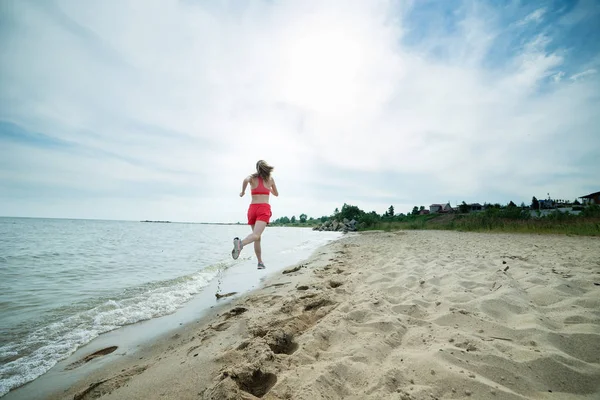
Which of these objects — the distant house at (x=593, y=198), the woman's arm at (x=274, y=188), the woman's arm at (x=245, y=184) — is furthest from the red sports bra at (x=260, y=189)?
the distant house at (x=593, y=198)

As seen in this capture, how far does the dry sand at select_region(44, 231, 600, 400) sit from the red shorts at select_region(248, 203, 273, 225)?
2.35 metres

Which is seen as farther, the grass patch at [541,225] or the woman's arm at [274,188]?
the grass patch at [541,225]

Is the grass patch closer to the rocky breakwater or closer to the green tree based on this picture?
the rocky breakwater

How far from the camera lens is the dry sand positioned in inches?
61.5

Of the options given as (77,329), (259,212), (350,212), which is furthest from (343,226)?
(77,329)

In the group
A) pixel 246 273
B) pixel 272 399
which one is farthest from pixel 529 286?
pixel 246 273

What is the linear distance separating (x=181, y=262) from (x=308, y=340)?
28.4 feet

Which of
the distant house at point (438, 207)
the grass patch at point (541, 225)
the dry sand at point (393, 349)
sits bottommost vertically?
the dry sand at point (393, 349)

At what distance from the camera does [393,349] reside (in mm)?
2033

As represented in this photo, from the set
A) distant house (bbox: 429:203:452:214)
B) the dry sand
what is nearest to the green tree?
distant house (bbox: 429:203:452:214)

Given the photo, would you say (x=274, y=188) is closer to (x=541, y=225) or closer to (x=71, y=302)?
(x=71, y=302)

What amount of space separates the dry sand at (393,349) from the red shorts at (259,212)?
2.35 metres

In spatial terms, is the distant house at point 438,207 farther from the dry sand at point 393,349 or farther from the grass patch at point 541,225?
the dry sand at point 393,349

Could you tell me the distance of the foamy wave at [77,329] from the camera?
2529 mm
